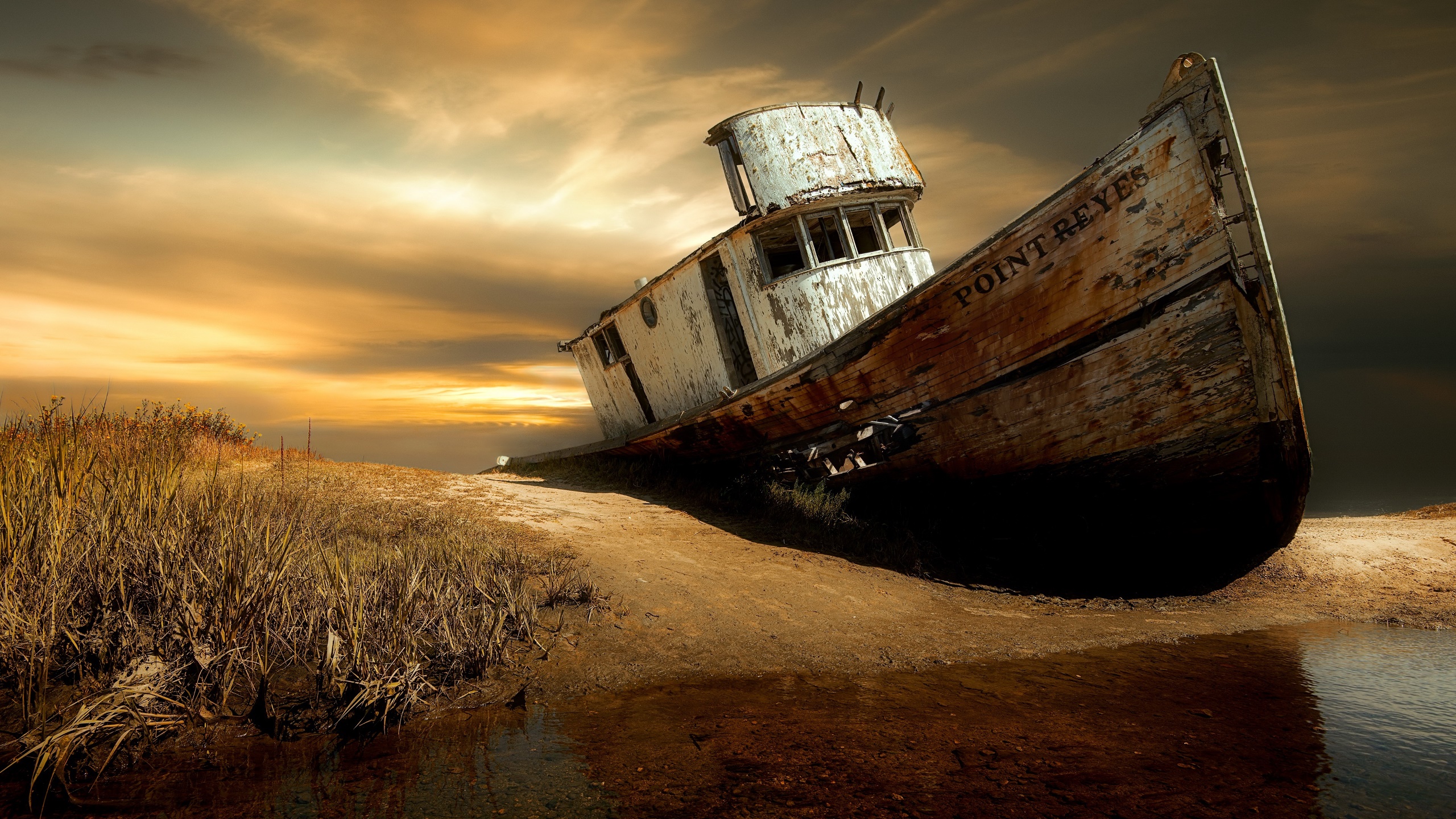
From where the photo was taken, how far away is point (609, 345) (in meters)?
12.4

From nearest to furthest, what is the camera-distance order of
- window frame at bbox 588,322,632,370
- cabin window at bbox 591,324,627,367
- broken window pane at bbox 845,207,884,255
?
broken window pane at bbox 845,207,884,255, window frame at bbox 588,322,632,370, cabin window at bbox 591,324,627,367

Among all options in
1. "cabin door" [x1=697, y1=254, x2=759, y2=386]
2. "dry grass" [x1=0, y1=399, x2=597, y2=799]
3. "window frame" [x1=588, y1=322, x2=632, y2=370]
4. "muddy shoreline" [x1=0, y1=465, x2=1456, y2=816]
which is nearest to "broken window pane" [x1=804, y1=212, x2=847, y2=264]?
"cabin door" [x1=697, y1=254, x2=759, y2=386]

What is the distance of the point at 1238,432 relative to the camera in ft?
19.5

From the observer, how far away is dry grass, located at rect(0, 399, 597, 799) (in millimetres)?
3115

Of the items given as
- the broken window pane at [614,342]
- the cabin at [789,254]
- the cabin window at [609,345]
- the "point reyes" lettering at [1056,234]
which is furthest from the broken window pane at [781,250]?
the broken window pane at [614,342]

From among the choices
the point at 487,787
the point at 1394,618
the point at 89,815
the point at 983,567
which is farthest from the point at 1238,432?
the point at 89,815

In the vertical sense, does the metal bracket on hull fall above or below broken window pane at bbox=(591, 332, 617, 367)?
below

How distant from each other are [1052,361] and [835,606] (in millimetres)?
2883

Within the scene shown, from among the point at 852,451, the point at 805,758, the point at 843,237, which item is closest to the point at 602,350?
the point at 843,237

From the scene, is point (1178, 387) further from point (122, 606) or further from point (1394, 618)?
point (122, 606)

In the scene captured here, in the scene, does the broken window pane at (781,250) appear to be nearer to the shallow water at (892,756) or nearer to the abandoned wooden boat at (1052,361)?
the abandoned wooden boat at (1052,361)

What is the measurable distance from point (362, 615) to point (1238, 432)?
623cm

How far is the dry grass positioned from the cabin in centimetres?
496

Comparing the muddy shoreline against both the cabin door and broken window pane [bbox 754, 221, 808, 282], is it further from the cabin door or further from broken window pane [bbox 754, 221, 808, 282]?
broken window pane [bbox 754, 221, 808, 282]
